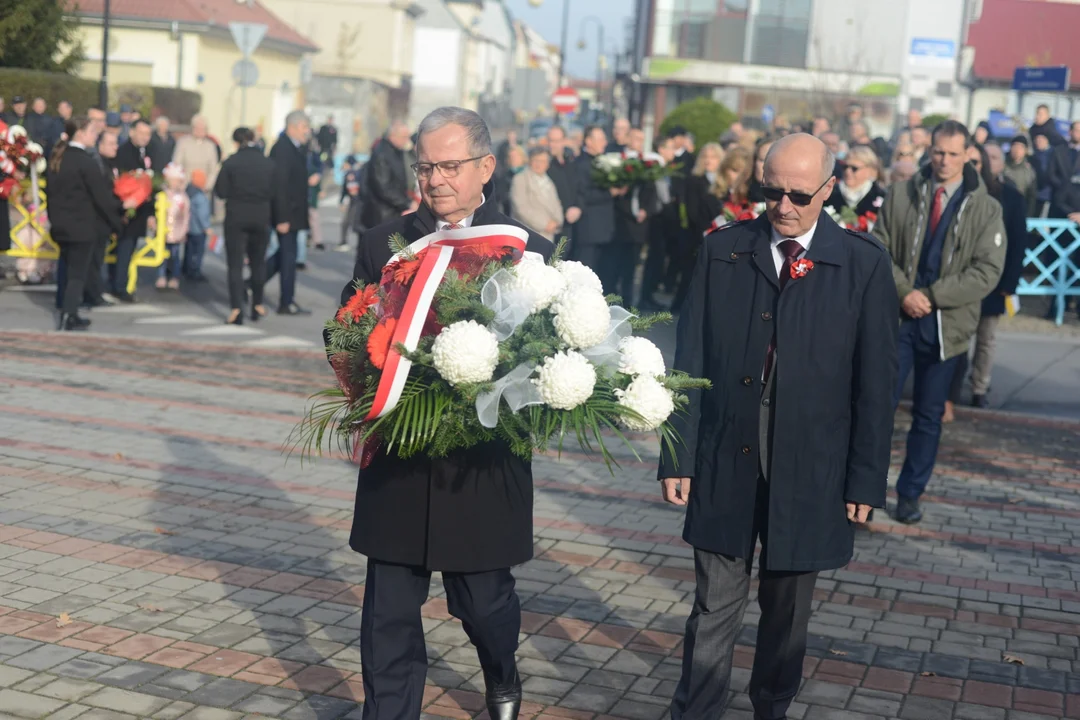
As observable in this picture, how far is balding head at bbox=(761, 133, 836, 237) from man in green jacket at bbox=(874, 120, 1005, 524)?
319 centimetres

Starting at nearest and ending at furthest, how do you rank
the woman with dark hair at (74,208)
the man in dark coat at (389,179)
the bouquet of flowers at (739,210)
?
1. the bouquet of flowers at (739,210)
2. the woman with dark hair at (74,208)
3. the man in dark coat at (389,179)

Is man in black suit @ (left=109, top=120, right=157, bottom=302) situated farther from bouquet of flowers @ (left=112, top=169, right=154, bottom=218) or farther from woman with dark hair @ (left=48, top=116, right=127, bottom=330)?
woman with dark hair @ (left=48, top=116, right=127, bottom=330)

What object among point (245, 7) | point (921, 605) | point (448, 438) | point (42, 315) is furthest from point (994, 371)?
point (245, 7)

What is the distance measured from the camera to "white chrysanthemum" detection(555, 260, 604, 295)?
4.04 metres

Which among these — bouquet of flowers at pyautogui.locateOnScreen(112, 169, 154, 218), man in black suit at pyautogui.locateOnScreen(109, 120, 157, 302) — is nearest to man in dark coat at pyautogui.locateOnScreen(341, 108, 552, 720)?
bouquet of flowers at pyautogui.locateOnScreen(112, 169, 154, 218)

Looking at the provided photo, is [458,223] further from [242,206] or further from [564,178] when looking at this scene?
[564,178]

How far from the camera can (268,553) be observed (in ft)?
22.4

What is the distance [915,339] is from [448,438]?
4.40m

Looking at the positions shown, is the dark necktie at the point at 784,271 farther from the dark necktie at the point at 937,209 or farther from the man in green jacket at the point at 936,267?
the dark necktie at the point at 937,209

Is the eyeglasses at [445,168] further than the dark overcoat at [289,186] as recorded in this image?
No

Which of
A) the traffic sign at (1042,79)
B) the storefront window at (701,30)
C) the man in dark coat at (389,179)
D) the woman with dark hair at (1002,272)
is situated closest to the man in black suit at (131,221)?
the man in dark coat at (389,179)

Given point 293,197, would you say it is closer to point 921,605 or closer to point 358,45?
point 921,605

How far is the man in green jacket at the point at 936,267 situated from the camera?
24.5ft

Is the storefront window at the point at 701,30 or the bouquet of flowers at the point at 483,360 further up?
the storefront window at the point at 701,30
